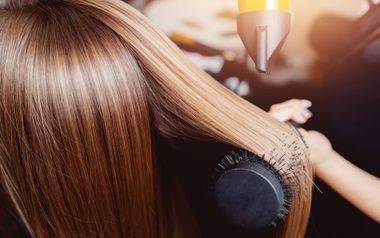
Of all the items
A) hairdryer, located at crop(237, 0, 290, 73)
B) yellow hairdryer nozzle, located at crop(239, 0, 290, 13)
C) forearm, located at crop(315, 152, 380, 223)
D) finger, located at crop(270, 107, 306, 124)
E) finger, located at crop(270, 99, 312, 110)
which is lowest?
forearm, located at crop(315, 152, 380, 223)

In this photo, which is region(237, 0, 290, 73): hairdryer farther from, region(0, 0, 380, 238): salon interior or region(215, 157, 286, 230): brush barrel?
region(215, 157, 286, 230): brush barrel

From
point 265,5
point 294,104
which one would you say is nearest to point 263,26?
point 265,5

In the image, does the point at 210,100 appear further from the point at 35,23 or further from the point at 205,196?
the point at 35,23

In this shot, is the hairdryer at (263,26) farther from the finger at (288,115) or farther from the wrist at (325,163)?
the wrist at (325,163)

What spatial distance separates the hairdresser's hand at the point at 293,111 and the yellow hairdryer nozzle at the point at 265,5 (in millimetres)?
168

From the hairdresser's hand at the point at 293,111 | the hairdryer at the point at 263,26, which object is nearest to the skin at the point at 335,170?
the hairdresser's hand at the point at 293,111

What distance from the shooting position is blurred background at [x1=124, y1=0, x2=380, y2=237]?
0.63 metres

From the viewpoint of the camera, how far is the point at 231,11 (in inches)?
26.3

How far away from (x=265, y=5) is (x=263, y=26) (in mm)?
34

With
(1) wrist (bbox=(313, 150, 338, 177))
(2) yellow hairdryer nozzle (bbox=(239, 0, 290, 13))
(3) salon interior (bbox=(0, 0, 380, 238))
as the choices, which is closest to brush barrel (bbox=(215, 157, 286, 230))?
(3) salon interior (bbox=(0, 0, 380, 238))

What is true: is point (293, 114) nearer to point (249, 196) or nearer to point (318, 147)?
point (318, 147)

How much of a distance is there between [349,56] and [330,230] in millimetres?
329

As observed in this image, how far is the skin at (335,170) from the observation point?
63 cm

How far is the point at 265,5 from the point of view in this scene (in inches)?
23.6
